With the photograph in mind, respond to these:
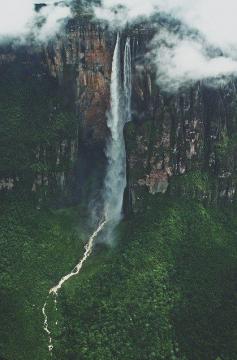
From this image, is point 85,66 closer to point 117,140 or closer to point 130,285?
point 117,140

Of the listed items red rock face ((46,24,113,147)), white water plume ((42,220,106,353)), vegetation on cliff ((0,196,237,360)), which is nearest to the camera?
vegetation on cliff ((0,196,237,360))

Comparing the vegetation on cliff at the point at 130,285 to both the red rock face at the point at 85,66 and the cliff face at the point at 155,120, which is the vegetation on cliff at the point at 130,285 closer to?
the cliff face at the point at 155,120

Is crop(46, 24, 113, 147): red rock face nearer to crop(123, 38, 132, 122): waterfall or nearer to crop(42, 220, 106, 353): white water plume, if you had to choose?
crop(123, 38, 132, 122): waterfall

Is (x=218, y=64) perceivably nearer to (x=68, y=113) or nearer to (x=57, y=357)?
(x=68, y=113)

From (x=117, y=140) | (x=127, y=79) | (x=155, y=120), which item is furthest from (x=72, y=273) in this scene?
(x=127, y=79)

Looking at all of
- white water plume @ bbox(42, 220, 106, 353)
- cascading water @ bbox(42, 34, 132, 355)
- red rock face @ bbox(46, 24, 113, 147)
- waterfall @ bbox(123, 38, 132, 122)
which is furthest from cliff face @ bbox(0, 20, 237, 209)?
white water plume @ bbox(42, 220, 106, 353)
